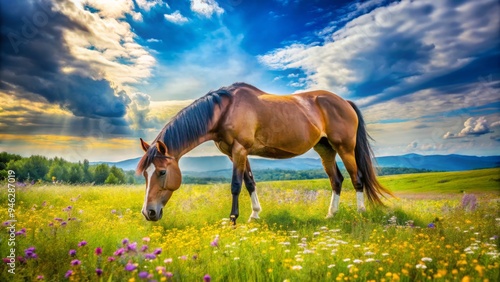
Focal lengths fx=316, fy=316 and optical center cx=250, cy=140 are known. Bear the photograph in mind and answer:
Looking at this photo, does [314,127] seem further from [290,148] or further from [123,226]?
[123,226]

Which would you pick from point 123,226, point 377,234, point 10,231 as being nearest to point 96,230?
point 123,226

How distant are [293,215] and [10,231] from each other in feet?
17.8

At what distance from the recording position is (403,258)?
3941 mm

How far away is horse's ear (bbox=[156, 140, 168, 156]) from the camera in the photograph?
5.60 meters

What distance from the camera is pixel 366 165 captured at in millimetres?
8438

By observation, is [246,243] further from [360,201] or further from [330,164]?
[330,164]

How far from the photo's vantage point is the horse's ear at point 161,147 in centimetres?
560

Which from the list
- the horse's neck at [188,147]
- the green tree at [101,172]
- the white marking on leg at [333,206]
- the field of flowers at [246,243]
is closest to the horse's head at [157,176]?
the horse's neck at [188,147]

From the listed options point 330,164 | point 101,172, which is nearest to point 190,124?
point 330,164

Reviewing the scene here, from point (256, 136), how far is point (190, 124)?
1548mm

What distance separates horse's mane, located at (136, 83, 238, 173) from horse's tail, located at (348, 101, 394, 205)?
404 cm

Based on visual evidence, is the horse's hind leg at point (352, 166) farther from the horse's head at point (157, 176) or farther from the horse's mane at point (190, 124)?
the horse's head at point (157, 176)

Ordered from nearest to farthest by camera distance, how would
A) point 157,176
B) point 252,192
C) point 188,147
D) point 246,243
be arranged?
1. point 246,243
2. point 157,176
3. point 188,147
4. point 252,192

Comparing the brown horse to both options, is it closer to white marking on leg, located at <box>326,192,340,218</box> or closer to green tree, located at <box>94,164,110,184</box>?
white marking on leg, located at <box>326,192,340,218</box>
